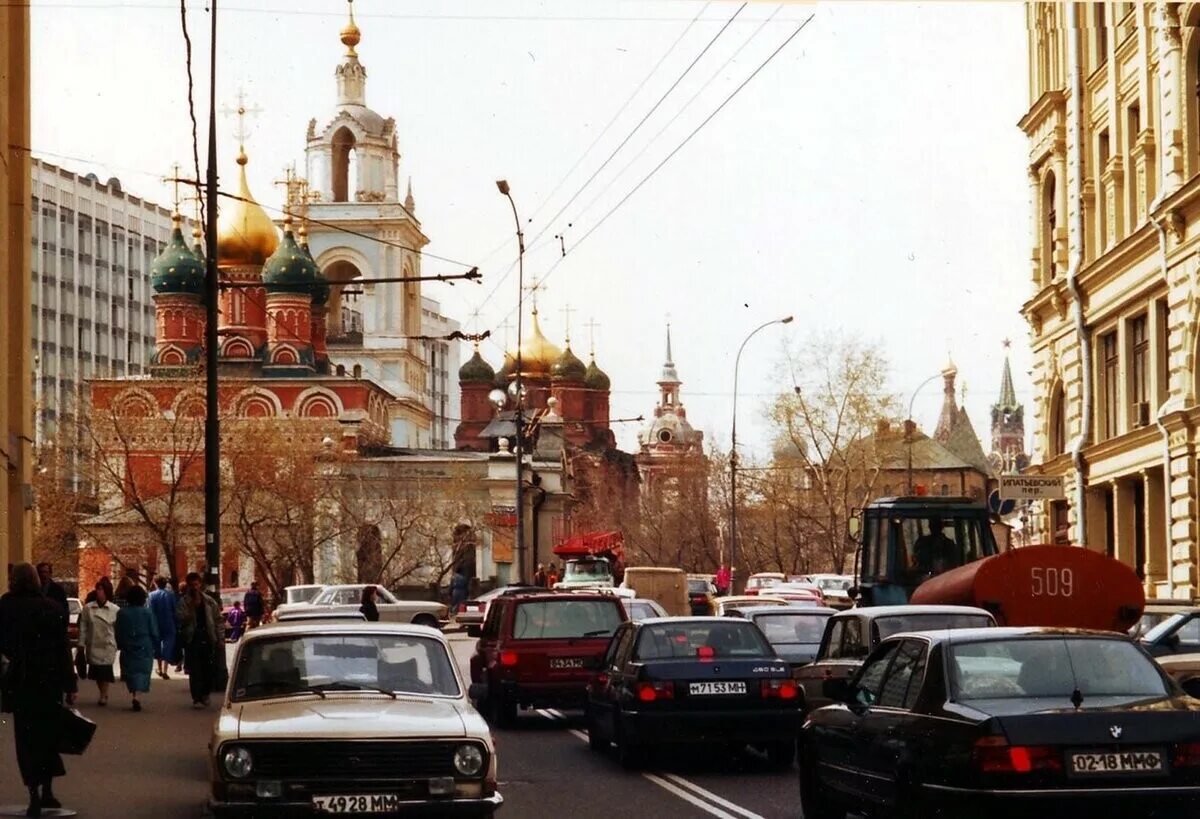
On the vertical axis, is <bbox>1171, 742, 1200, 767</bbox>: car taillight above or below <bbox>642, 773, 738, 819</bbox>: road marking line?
above

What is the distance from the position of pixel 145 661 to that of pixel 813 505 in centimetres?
5608

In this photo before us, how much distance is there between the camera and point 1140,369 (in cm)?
4300

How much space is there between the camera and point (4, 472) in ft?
93.5

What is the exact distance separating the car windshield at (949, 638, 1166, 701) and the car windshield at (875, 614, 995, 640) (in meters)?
7.03

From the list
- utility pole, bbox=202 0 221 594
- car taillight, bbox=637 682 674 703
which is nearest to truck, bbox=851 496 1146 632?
car taillight, bbox=637 682 674 703

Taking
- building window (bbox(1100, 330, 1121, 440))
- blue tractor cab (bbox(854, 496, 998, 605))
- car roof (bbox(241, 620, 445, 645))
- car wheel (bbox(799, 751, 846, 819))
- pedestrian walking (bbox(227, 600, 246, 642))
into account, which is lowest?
pedestrian walking (bbox(227, 600, 246, 642))

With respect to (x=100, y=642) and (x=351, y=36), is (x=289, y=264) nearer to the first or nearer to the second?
(x=351, y=36)

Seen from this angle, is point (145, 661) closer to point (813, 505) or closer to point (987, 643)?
point (987, 643)

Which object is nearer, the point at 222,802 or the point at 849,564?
the point at 222,802

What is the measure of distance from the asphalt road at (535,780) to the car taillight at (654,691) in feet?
2.15

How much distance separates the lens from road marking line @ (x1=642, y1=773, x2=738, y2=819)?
1538cm

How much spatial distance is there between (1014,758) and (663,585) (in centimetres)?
3904

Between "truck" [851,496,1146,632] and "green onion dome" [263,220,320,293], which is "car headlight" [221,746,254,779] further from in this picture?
"green onion dome" [263,220,320,293]

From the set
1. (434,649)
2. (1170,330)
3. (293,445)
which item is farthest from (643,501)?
(434,649)
